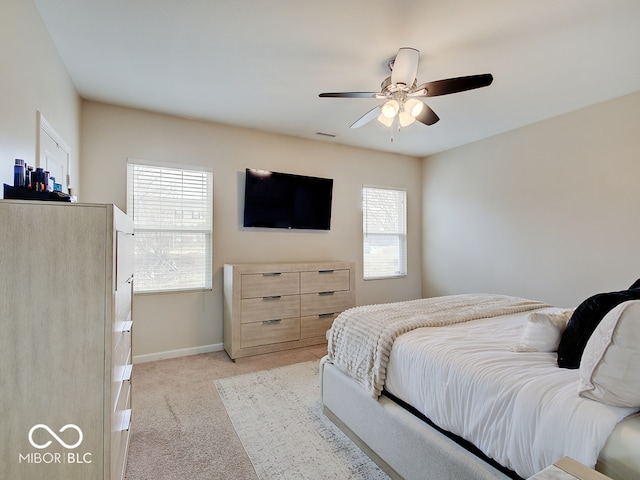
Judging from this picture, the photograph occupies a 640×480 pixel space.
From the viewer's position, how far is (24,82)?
5.75 ft

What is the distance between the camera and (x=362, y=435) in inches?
75.2

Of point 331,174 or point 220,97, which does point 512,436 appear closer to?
point 220,97

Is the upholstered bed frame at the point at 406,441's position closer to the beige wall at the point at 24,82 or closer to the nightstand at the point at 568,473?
the nightstand at the point at 568,473

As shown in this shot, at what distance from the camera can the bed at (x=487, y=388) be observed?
3.40 feet

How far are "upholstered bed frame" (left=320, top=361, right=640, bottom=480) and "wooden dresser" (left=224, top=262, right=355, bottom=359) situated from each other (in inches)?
52.7

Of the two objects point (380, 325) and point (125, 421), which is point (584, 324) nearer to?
point (380, 325)

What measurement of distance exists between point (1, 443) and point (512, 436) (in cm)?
175

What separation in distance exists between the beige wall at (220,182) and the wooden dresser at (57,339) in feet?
7.97

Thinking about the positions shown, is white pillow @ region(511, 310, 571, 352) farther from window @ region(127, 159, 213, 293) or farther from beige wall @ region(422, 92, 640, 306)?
window @ region(127, 159, 213, 293)

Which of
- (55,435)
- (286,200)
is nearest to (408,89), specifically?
(286,200)

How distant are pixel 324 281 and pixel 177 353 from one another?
71.2 inches

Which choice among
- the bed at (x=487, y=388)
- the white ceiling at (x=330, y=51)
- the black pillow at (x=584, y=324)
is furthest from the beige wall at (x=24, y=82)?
the black pillow at (x=584, y=324)

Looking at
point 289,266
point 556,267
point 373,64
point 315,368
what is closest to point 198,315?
point 289,266

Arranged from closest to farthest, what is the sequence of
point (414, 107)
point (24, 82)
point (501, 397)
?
point (501, 397), point (24, 82), point (414, 107)
